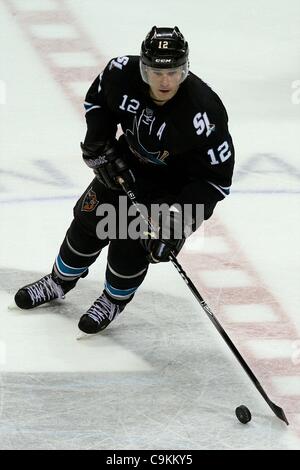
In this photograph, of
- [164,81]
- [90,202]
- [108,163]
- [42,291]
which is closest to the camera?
[164,81]

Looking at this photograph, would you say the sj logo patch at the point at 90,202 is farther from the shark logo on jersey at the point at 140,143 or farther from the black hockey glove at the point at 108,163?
the shark logo on jersey at the point at 140,143

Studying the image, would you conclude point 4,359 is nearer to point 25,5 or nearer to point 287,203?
point 287,203

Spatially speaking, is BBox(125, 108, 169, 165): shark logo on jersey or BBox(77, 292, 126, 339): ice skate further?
BBox(77, 292, 126, 339): ice skate

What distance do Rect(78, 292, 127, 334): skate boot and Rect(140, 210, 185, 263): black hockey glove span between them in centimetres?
40

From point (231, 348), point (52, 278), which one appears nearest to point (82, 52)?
point (52, 278)

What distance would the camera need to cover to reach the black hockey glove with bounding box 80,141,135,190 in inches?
165

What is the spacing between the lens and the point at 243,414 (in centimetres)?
391

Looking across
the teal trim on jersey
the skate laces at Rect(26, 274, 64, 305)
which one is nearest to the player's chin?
the teal trim on jersey

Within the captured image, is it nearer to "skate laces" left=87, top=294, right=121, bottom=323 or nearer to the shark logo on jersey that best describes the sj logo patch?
the shark logo on jersey

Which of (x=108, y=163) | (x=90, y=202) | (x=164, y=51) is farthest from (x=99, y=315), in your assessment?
(x=164, y=51)

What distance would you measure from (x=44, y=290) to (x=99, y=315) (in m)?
0.28

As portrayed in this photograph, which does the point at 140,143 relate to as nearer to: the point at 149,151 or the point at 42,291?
the point at 149,151

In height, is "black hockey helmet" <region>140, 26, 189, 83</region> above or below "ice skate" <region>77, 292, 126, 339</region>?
above

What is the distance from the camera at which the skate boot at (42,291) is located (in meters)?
4.55
